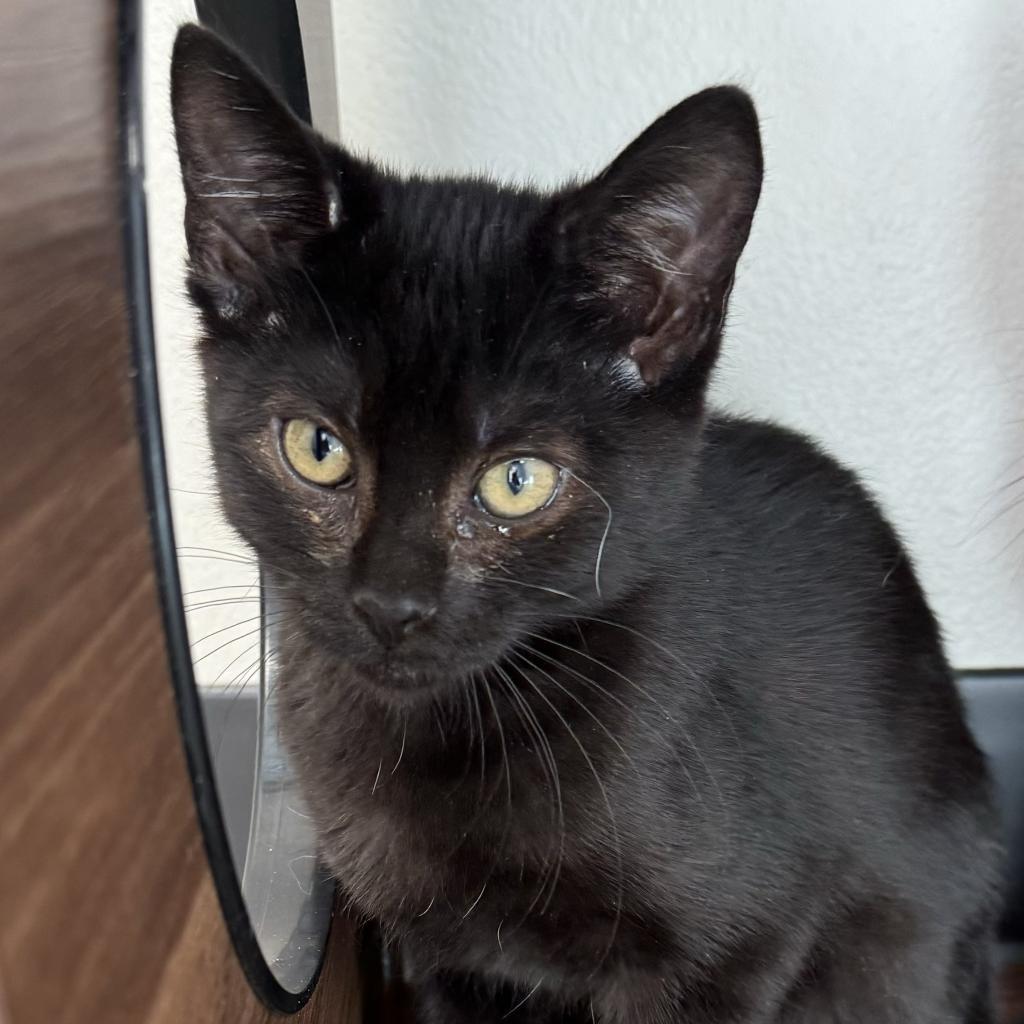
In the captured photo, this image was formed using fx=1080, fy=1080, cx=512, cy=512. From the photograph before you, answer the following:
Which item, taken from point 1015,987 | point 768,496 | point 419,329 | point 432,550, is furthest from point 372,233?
point 1015,987

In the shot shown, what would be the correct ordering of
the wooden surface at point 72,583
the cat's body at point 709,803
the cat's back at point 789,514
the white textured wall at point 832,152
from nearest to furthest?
the wooden surface at point 72,583 < the cat's body at point 709,803 < the cat's back at point 789,514 < the white textured wall at point 832,152

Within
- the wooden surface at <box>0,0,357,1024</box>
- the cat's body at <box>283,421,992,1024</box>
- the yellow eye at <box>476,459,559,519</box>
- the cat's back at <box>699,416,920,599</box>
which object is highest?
the wooden surface at <box>0,0,357,1024</box>

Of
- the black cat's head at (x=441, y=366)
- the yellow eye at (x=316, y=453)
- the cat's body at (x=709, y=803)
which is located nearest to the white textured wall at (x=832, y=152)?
the cat's body at (x=709, y=803)

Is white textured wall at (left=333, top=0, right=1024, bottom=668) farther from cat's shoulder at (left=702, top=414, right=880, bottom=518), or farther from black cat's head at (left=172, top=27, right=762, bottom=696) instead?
black cat's head at (left=172, top=27, right=762, bottom=696)

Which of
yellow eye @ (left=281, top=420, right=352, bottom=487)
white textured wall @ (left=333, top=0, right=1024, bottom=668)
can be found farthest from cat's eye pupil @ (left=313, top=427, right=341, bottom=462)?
white textured wall @ (left=333, top=0, right=1024, bottom=668)

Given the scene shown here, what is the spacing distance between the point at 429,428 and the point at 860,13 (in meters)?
0.66

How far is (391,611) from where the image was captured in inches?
24.6

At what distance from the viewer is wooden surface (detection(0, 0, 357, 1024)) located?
1.21 feet

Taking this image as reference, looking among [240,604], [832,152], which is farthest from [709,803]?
[832,152]

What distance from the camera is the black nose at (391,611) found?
0.62 metres

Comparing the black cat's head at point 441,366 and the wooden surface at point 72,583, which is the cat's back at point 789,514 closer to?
the black cat's head at point 441,366

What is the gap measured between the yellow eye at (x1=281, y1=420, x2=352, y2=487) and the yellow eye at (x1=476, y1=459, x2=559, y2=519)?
0.09 metres

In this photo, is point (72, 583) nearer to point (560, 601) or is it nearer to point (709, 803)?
point (560, 601)

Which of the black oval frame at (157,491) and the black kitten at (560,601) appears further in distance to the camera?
the black kitten at (560,601)
